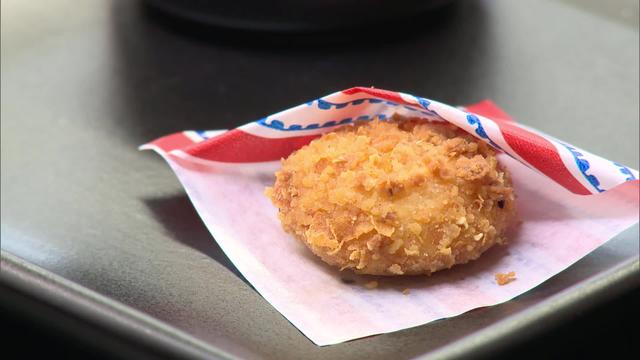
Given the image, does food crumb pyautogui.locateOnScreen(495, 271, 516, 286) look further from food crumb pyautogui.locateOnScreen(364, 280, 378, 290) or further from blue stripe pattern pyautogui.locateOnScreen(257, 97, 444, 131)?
blue stripe pattern pyautogui.locateOnScreen(257, 97, 444, 131)

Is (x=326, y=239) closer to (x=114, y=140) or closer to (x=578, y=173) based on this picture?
(x=578, y=173)

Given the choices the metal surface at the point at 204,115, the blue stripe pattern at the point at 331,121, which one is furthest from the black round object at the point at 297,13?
the blue stripe pattern at the point at 331,121

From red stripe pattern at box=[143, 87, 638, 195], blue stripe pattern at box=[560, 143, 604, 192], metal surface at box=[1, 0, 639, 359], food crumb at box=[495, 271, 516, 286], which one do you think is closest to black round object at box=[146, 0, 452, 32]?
metal surface at box=[1, 0, 639, 359]

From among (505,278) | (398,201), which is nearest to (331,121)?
(398,201)

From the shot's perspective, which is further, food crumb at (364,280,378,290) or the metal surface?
food crumb at (364,280,378,290)

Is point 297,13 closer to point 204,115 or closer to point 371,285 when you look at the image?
point 204,115
